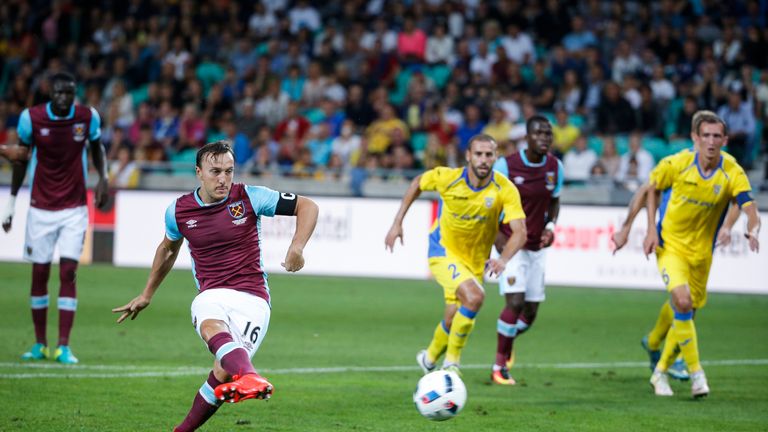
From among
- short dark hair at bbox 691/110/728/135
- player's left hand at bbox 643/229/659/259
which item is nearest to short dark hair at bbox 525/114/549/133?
short dark hair at bbox 691/110/728/135

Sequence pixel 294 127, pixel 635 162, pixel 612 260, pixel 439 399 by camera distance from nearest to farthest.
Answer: pixel 439 399 < pixel 612 260 < pixel 635 162 < pixel 294 127

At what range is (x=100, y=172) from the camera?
35.9 ft

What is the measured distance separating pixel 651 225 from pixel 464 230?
5.21ft

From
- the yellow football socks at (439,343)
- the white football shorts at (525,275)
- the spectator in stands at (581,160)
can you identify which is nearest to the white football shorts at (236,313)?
the yellow football socks at (439,343)

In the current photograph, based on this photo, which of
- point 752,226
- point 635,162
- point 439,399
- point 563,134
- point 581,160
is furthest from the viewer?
point 563,134

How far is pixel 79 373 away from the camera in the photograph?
9.92 m

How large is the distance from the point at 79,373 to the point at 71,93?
2.59 metres

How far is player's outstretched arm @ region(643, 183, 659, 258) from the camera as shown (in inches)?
372

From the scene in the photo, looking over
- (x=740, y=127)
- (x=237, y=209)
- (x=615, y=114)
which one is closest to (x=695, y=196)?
(x=237, y=209)

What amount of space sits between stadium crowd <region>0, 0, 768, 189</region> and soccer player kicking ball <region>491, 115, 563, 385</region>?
8.19 meters

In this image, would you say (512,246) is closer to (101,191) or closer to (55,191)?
(101,191)

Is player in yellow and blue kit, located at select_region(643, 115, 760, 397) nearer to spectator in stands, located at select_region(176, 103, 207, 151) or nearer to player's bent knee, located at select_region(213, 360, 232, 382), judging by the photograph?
player's bent knee, located at select_region(213, 360, 232, 382)

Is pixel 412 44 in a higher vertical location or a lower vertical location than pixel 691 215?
higher

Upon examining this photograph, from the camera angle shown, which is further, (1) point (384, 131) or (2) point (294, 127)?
(2) point (294, 127)
